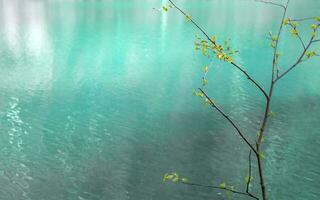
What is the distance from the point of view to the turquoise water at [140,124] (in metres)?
17.3

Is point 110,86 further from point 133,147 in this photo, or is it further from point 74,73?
point 133,147

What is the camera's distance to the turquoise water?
17.3 m

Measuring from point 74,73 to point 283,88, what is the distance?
19.1 m

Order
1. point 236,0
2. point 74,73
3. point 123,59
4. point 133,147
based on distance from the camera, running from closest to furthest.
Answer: point 133,147
point 74,73
point 123,59
point 236,0

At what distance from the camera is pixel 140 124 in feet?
80.0

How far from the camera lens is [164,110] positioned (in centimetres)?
2697

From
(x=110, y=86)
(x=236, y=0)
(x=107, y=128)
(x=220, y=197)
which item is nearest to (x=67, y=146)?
(x=107, y=128)

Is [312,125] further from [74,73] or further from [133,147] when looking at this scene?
[74,73]

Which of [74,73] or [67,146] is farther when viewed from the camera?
[74,73]

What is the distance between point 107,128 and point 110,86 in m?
10.1

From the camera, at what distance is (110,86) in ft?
110

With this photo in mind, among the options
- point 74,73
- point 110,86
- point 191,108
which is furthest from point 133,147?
point 74,73

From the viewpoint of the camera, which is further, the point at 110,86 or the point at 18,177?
the point at 110,86

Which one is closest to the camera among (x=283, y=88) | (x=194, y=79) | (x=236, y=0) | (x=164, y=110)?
(x=164, y=110)
